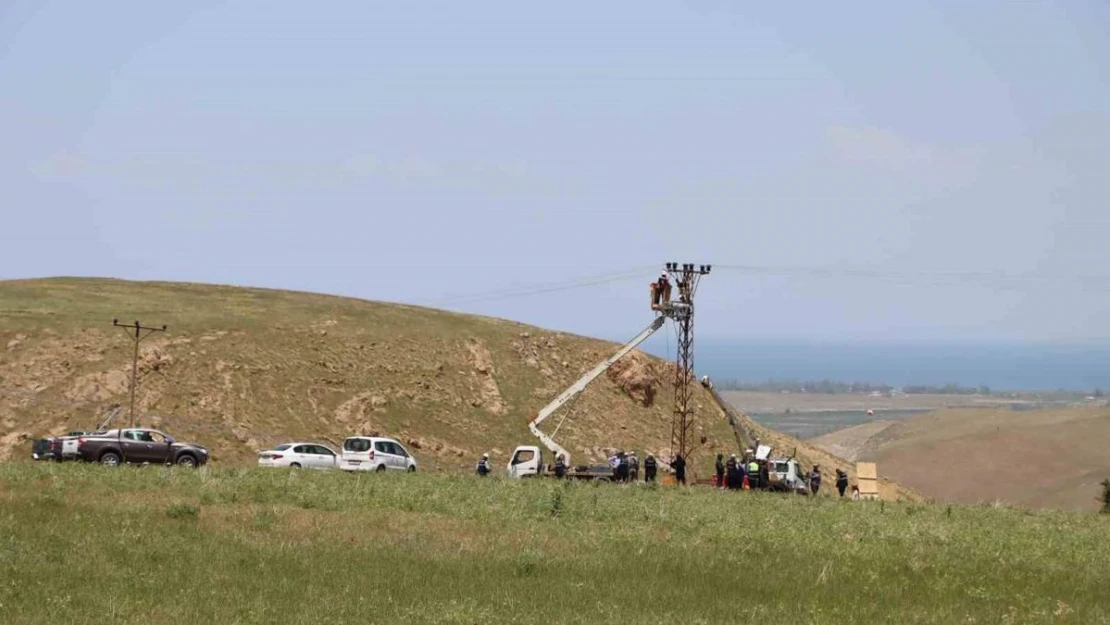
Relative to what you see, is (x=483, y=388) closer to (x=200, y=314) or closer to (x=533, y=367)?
(x=533, y=367)

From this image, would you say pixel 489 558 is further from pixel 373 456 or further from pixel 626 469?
pixel 626 469

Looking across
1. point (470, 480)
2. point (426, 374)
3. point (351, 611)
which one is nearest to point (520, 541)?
point (351, 611)

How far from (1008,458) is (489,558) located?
86.4 metres

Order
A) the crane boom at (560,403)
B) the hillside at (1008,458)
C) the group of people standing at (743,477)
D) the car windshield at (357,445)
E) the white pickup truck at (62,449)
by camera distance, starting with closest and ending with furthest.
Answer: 1. the white pickup truck at (62,449)
2. the group of people standing at (743,477)
3. the car windshield at (357,445)
4. the crane boom at (560,403)
5. the hillside at (1008,458)

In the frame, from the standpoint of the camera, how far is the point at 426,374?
75.7m

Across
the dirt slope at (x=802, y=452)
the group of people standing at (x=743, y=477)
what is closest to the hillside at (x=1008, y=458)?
the dirt slope at (x=802, y=452)

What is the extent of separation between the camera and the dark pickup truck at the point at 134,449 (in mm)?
47219

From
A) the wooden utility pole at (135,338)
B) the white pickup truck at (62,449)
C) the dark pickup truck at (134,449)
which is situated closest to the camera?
the white pickup truck at (62,449)

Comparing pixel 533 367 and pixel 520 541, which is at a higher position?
pixel 533 367

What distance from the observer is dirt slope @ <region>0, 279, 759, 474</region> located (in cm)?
6350

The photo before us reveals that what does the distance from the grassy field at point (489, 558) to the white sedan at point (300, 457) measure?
488 inches

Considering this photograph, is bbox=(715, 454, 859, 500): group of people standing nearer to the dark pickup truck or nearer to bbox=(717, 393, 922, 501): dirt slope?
bbox=(717, 393, 922, 501): dirt slope

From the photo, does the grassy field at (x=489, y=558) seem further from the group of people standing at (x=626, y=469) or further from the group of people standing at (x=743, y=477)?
the group of people standing at (x=626, y=469)

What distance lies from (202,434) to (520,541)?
37.1 metres
